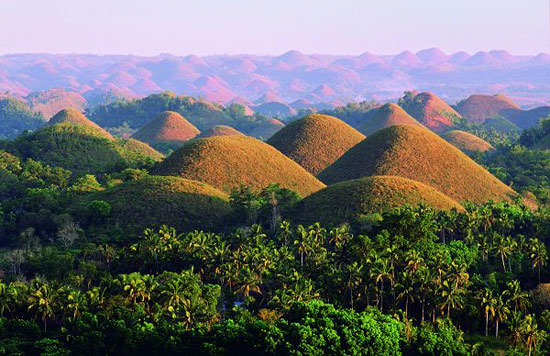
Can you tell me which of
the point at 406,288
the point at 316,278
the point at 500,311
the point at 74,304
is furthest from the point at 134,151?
the point at 500,311

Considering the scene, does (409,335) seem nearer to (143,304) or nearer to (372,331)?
(372,331)

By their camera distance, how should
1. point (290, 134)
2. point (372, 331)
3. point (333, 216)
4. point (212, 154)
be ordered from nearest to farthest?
point (372, 331) → point (333, 216) → point (212, 154) → point (290, 134)

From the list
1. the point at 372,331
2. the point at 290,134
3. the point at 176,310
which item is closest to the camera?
the point at 372,331

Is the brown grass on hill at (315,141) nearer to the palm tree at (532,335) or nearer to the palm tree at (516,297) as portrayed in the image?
the palm tree at (516,297)

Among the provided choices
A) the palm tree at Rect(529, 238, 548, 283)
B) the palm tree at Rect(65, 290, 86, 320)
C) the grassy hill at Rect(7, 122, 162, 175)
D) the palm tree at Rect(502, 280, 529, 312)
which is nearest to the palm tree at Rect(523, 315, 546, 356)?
the palm tree at Rect(502, 280, 529, 312)

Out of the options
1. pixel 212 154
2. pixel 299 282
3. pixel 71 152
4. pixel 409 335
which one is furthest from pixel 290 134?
pixel 409 335

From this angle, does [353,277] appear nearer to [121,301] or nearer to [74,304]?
[121,301]

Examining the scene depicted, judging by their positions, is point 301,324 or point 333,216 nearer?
point 301,324

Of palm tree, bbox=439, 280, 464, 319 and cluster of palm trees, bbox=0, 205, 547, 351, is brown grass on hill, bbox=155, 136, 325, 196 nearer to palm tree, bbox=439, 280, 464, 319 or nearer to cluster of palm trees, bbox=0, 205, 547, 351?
cluster of palm trees, bbox=0, 205, 547, 351
